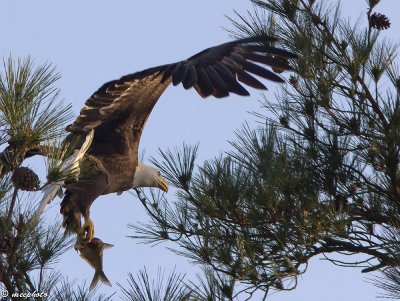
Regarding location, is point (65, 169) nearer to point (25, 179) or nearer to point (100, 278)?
point (25, 179)

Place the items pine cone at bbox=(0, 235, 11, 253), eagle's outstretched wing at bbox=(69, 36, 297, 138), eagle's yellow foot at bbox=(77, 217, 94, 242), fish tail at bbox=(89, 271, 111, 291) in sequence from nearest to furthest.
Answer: pine cone at bbox=(0, 235, 11, 253) < eagle's outstretched wing at bbox=(69, 36, 297, 138) < fish tail at bbox=(89, 271, 111, 291) < eagle's yellow foot at bbox=(77, 217, 94, 242)

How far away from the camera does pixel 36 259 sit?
3098mm

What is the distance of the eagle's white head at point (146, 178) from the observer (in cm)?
503

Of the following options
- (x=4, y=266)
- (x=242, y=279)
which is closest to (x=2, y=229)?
(x=4, y=266)

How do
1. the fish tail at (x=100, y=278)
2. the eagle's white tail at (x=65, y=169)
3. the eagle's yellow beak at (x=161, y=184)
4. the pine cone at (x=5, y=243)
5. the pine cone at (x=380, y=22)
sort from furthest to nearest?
the eagle's yellow beak at (x=161, y=184) < the fish tail at (x=100, y=278) < the pine cone at (x=380, y=22) < the eagle's white tail at (x=65, y=169) < the pine cone at (x=5, y=243)

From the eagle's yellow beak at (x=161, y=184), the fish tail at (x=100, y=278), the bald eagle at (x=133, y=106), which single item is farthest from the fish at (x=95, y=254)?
the eagle's yellow beak at (x=161, y=184)

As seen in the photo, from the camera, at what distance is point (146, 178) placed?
5.10 meters

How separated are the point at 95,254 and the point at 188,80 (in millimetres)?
920

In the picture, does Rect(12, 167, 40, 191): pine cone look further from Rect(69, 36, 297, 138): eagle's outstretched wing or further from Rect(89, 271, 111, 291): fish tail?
Rect(89, 271, 111, 291): fish tail

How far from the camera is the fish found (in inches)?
165

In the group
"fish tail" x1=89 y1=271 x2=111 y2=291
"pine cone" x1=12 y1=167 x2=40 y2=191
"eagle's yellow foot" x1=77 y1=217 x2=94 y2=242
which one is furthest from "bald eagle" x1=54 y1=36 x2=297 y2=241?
"pine cone" x1=12 y1=167 x2=40 y2=191

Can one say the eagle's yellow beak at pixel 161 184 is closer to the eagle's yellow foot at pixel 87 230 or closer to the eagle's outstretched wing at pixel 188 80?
the eagle's outstretched wing at pixel 188 80

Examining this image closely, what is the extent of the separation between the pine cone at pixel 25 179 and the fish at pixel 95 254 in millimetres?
1199

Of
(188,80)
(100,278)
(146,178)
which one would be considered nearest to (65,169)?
(188,80)
